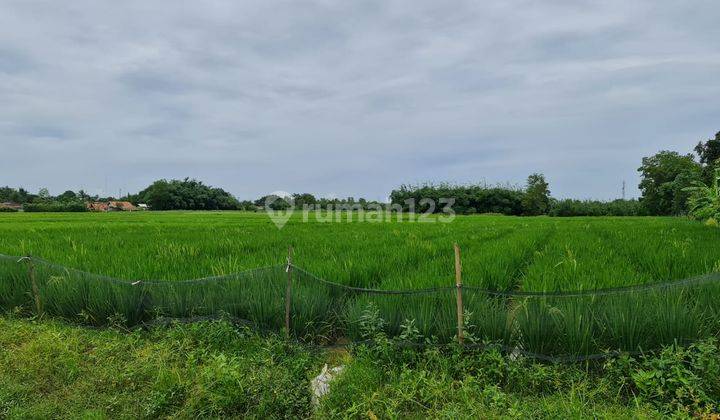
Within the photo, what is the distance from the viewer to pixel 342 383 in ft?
8.59

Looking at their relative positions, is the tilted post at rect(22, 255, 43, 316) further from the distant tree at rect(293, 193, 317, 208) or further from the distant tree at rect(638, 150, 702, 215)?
the distant tree at rect(293, 193, 317, 208)

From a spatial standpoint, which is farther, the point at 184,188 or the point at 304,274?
the point at 184,188

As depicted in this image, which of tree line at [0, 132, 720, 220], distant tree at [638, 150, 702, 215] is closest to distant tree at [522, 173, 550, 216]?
tree line at [0, 132, 720, 220]

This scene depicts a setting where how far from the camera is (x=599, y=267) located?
4707 millimetres

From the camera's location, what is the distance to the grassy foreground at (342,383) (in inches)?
91.8

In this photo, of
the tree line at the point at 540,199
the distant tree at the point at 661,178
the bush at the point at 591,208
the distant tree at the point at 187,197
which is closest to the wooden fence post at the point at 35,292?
the tree line at the point at 540,199

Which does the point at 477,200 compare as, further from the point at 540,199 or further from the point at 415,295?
the point at 415,295

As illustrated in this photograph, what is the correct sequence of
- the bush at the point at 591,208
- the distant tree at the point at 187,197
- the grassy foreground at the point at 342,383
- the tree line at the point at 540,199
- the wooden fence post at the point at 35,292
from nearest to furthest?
the grassy foreground at the point at 342,383 → the wooden fence post at the point at 35,292 → the tree line at the point at 540,199 → the bush at the point at 591,208 → the distant tree at the point at 187,197

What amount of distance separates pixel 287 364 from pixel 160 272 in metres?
2.47

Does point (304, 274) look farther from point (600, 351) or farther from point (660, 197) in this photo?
point (660, 197)

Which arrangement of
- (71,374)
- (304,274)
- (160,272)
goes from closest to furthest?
(71,374) → (304,274) → (160,272)

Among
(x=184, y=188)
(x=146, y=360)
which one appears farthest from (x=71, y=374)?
(x=184, y=188)

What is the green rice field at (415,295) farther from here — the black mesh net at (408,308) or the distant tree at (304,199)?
the distant tree at (304,199)

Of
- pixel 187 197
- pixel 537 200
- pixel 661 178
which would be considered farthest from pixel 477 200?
pixel 187 197
